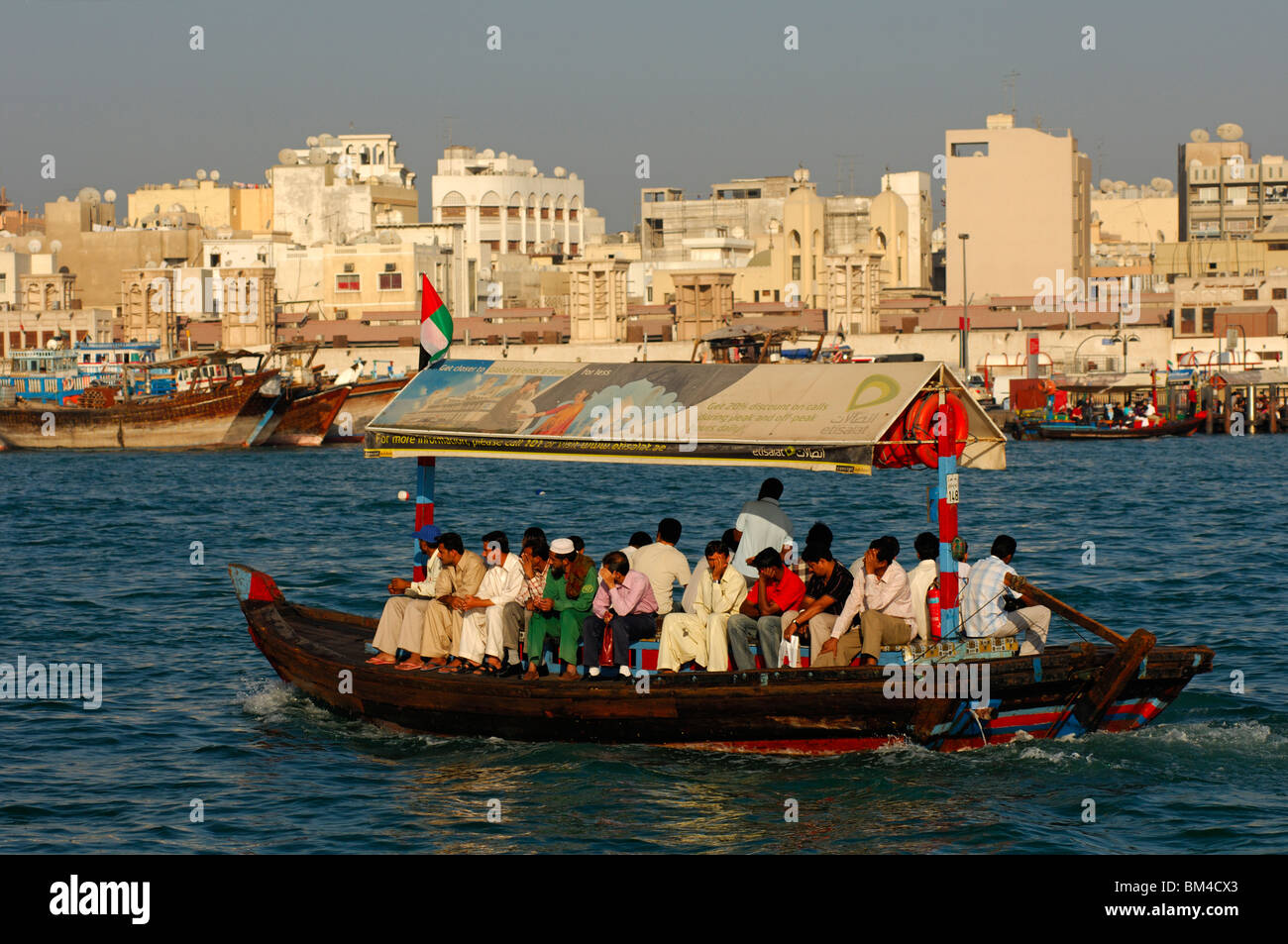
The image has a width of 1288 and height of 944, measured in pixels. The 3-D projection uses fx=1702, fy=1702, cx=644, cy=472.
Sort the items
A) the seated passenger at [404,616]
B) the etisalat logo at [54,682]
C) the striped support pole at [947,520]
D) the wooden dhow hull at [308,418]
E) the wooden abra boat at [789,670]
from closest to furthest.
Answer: the striped support pole at [947,520] → the wooden abra boat at [789,670] → the seated passenger at [404,616] → the etisalat logo at [54,682] → the wooden dhow hull at [308,418]

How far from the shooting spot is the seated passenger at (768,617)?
571 inches

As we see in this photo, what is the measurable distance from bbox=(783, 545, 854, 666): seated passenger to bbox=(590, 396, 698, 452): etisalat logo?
58.7 inches

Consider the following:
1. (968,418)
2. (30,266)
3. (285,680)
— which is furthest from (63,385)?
(968,418)

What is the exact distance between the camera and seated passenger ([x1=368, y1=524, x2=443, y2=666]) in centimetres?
1587

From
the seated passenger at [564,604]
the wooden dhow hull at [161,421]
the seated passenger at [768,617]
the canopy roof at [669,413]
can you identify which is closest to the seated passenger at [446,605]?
the seated passenger at [564,604]

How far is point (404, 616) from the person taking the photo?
15992 mm

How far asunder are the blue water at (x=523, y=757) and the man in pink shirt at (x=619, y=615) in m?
0.82

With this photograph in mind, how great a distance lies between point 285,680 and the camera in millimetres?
17703

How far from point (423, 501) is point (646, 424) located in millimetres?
3108

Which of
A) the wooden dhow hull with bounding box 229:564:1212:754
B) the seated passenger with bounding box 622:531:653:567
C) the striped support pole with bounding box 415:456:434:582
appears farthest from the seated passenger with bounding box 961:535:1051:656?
the striped support pole with bounding box 415:456:434:582

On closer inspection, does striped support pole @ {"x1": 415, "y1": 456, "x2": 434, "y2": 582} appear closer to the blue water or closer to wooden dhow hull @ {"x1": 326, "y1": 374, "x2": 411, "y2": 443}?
the blue water

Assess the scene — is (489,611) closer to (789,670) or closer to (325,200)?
(789,670)
